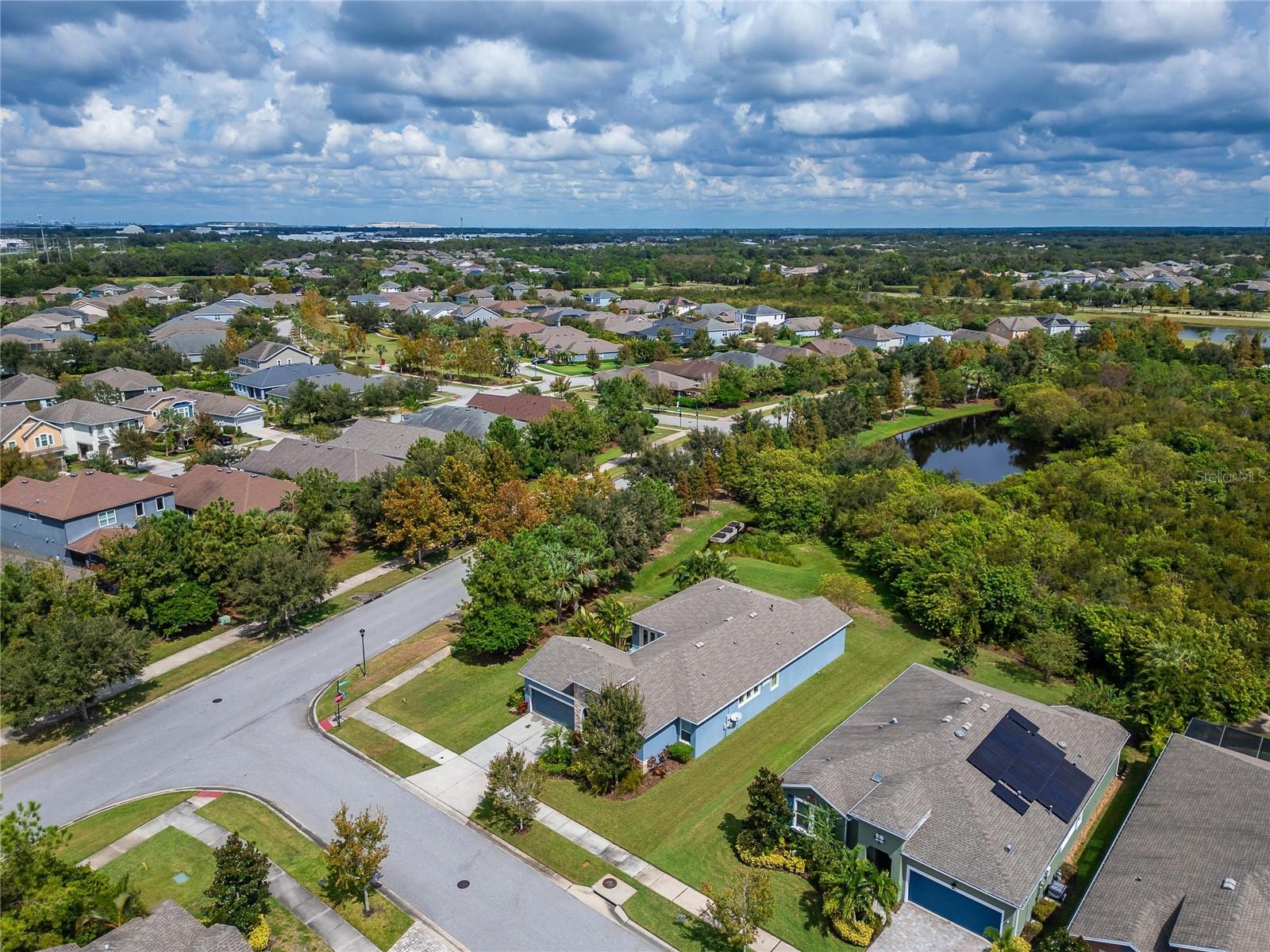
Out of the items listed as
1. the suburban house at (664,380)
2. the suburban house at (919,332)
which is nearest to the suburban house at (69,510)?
the suburban house at (664,380)

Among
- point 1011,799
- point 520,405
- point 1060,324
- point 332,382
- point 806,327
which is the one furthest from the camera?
point 806,327

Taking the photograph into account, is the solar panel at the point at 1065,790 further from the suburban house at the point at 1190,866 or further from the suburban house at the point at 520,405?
the suburban house at the point at 520,405

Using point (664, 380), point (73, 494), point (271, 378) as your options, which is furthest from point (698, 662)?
point (271, 378)

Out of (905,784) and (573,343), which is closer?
(905,784)

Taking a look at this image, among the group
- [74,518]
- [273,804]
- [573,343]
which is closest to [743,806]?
[273,804]

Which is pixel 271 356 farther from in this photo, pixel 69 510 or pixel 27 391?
pixel 69 510

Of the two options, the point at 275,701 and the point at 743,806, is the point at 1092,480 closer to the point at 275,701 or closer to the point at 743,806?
the point at 743,806
